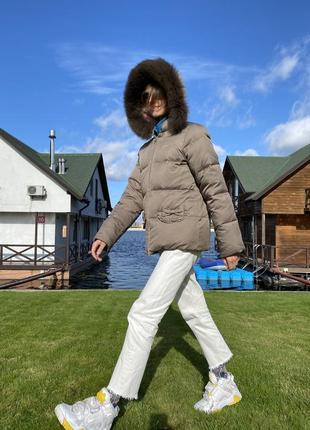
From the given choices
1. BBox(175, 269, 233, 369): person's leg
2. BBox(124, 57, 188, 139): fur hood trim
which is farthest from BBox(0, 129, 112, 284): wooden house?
BBox(175, 269, 233, 369): person's leg

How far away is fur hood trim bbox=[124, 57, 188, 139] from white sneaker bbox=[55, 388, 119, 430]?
6.01ft

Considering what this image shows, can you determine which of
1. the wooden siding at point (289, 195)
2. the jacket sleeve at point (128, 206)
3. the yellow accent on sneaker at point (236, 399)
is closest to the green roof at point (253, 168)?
the wooden siding at point (289, 195)

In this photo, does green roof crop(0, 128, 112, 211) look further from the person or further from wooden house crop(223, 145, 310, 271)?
the person

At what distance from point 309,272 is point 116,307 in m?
16.8

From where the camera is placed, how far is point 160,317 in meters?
2.81

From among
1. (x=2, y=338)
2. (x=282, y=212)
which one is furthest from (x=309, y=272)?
(x=2, y=338)

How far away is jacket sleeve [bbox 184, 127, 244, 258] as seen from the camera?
2.82m

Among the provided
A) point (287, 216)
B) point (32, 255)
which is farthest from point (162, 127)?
point (287, 216)

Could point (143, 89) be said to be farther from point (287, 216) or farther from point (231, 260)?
point (287, 216)

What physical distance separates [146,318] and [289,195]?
22.1 meters

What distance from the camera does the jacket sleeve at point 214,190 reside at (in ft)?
9.25

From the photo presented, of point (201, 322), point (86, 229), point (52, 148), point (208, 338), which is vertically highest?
point (52, 148)

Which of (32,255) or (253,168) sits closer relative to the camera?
(32,255)

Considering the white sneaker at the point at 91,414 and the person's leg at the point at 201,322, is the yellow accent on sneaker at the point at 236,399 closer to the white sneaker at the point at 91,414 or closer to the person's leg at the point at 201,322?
the person's leg at the point at 201,322
